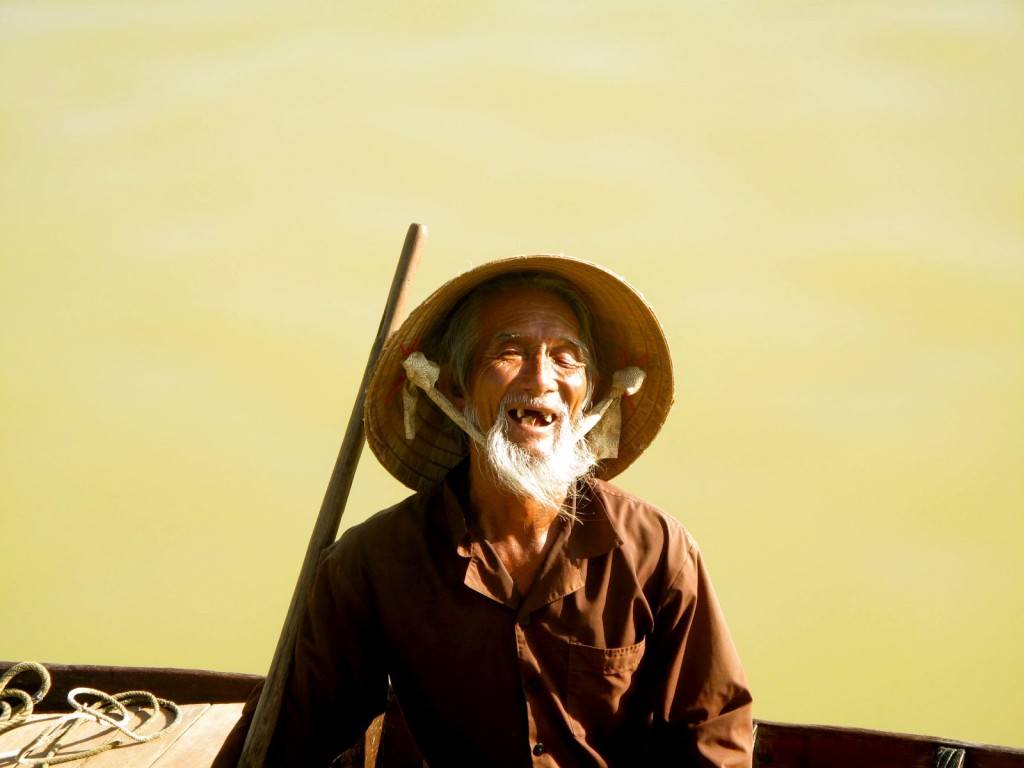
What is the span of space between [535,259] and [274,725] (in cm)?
83

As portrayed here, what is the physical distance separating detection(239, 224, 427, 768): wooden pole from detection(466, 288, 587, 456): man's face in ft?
0.74

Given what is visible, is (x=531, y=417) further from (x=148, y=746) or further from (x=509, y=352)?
(x=148, y=746)

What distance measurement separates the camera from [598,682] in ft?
5.54

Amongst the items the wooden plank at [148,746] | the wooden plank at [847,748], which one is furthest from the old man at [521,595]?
the wooden plank at [847,748]

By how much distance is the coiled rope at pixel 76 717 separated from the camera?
204 centimetres

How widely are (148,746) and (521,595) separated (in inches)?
34.6

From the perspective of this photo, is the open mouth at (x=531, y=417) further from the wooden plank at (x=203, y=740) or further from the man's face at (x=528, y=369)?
the wooden plank at (x=203, y=740)

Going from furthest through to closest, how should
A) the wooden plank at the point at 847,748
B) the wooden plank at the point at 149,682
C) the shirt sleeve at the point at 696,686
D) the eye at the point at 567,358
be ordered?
the wooden plank at the point at 149,682 < the wooden plank at the point at 847,748 < the eye at the point at 567,358 < the shirt sleeve at the point at 696,686

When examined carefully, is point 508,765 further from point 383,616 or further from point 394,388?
point 394,388

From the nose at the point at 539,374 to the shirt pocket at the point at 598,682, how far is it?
1.28 feet

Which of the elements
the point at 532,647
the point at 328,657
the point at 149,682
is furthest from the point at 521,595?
the point at 149,682

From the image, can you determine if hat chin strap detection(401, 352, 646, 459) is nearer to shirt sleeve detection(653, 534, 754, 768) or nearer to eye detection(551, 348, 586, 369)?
eye detection(551, 348, 586, 369)

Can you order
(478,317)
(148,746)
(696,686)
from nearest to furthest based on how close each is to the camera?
(696,686) < (478,317) < (148,746)

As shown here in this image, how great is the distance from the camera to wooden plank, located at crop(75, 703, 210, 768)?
204cm
